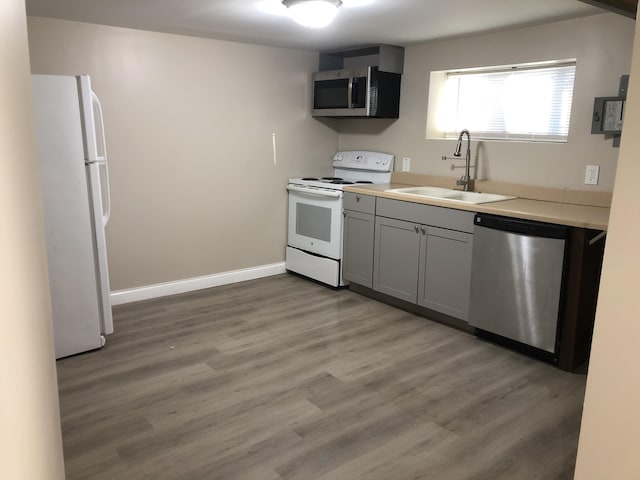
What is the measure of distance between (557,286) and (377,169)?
7.02 feet

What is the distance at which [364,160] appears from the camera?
481cm

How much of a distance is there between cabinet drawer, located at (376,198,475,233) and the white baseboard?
1.32 m

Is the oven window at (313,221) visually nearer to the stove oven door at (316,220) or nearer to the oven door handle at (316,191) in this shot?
the stove oven door at (316,220)

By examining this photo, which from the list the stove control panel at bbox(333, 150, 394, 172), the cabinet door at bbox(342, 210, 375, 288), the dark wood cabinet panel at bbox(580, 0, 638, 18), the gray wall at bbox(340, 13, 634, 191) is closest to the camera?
the dark wood cabinet panel at bbox(580, 0, 638, 18)

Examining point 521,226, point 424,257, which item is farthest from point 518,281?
point 424,257

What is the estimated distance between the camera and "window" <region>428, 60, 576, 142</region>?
11.8 ft

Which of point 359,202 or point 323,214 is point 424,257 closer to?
point 359,202

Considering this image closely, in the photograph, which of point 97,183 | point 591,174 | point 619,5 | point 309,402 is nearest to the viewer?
point 619,5

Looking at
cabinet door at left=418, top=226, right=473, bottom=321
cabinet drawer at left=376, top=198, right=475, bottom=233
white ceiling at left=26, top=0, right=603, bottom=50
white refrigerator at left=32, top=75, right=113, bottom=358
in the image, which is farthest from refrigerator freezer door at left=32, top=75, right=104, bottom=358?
cabinet door at left=418, top=226, right=473, bottom=321

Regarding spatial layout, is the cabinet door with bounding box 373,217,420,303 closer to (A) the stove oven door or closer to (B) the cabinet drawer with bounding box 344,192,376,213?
(B) the cabinet drawer with bounding box 344,192,376,213

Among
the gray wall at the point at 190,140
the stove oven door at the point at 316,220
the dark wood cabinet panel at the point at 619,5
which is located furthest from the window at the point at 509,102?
the gray wall at the point at 190,140

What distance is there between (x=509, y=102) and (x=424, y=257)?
1350 mm

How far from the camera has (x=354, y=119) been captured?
4.97 meters

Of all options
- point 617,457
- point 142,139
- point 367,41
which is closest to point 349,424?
point 617,457
